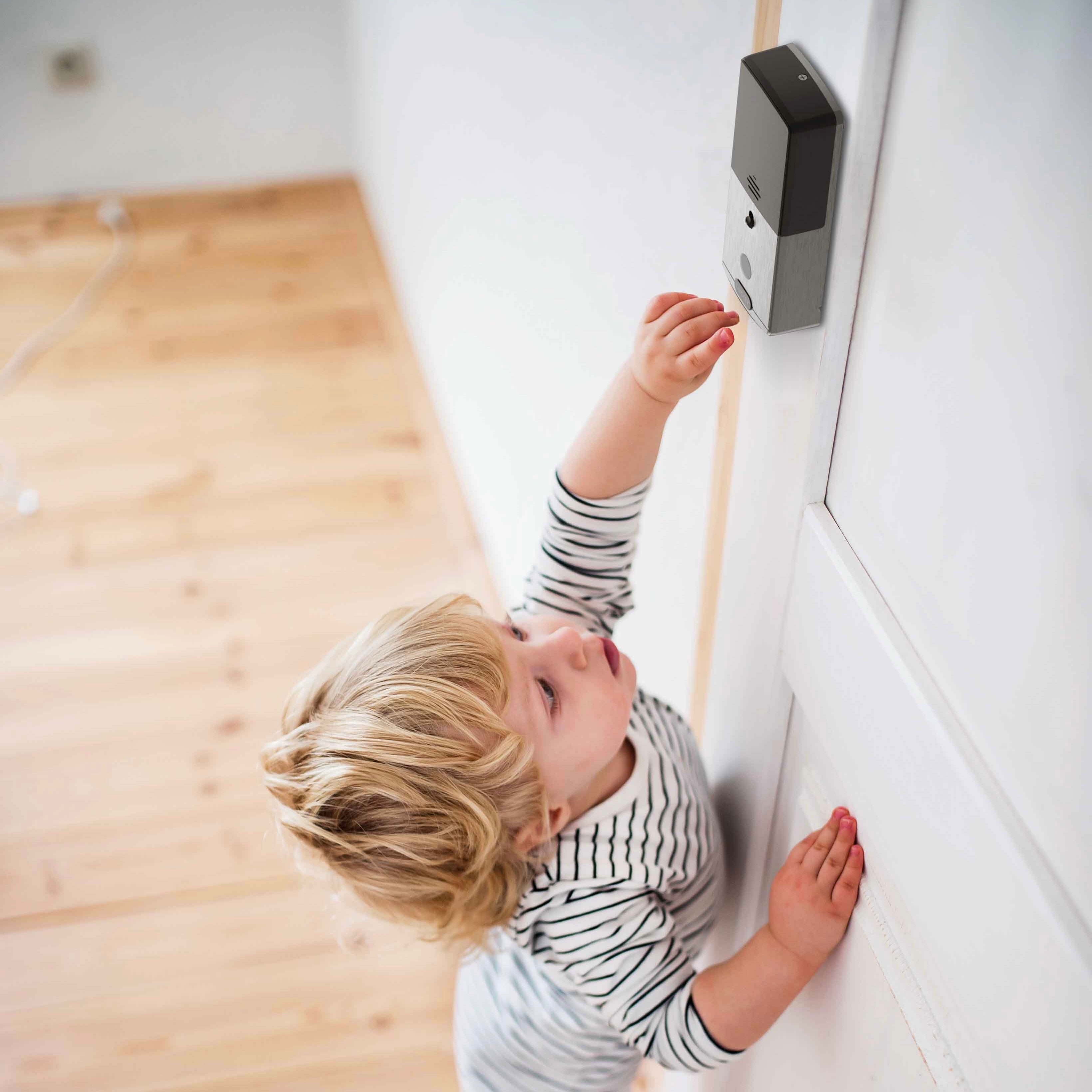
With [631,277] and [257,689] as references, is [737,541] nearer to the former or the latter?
[631,277]

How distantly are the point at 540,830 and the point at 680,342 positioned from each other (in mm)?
344

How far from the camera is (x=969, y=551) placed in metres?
0.43

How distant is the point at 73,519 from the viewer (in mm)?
1844

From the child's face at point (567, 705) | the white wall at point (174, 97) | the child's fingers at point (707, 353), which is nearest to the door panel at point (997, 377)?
the child's fingers at point (707, 353)

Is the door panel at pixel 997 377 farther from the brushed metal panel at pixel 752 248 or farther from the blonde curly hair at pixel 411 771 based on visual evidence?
the blonde curly hair at pixel 411 771

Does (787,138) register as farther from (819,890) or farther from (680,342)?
(819,890)

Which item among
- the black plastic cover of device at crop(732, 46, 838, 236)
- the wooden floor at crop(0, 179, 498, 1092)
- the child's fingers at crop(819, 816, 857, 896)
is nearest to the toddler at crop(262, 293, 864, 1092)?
the child's fingers at crop(819, 816, 857, 896)

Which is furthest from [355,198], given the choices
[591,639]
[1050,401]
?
[1050,401]

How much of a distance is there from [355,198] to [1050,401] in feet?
8.11

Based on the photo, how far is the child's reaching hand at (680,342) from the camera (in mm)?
600

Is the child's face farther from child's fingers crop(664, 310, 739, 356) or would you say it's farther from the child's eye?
child's fingers crop(664, 310, 739, 356)

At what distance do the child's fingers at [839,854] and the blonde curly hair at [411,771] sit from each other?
0.20 m

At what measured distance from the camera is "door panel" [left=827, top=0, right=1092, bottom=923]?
348mm

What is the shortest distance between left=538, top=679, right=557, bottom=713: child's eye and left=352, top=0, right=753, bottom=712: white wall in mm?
155
